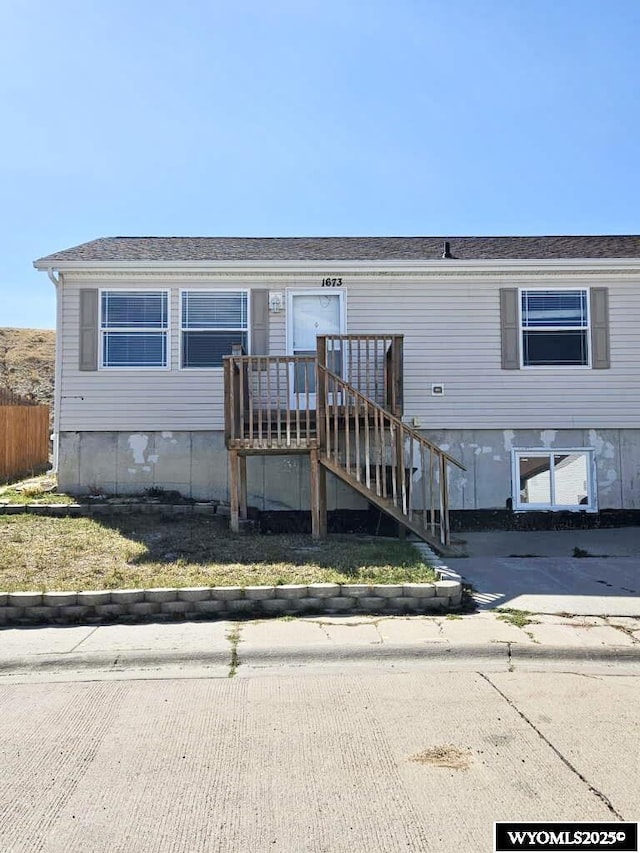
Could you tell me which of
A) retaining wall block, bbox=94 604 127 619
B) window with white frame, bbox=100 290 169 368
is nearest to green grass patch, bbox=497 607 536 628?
retaining wall block, bbox=94 604 127 619

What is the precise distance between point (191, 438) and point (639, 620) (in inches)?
271

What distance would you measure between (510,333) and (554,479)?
2.42 metres

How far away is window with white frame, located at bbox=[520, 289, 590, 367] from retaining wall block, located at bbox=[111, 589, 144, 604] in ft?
23.7

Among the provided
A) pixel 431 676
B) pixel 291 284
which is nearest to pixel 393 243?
pixel 291 284

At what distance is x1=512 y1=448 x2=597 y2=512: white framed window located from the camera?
10.6 meters

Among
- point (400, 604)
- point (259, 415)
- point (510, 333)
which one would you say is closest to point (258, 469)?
point (259, 415)

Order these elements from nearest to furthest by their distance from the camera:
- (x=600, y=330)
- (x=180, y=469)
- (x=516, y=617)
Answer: (x=516, y=617) → (x=180, y=469) → (x=600, y=330)

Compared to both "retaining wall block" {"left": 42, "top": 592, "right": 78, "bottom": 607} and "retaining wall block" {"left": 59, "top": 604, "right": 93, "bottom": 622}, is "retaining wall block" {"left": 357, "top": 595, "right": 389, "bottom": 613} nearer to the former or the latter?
"retaining wall block" {"left": 59, "top": 604, "right": 93, "bottom": 622}

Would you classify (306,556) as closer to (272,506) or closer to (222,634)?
(222,634)

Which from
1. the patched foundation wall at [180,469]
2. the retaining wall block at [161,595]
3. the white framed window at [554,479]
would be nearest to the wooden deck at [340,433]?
the patched foundation wall at [180,469]

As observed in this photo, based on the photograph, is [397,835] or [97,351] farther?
[97,351]

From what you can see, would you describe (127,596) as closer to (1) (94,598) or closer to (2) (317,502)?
(1) (94,598)

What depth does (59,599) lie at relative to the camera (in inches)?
228

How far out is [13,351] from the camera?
39.8 m
